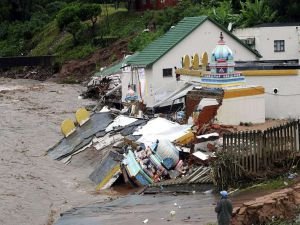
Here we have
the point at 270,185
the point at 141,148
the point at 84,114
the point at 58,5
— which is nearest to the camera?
the point at 270,185

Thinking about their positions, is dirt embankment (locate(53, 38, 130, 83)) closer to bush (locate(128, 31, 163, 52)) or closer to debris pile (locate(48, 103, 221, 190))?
bush (locate(128, 31, 163, 52))

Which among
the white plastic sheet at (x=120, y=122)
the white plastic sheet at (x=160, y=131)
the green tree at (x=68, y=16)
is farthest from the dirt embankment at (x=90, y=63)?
the white plastic sheet at (x=160, y=131)

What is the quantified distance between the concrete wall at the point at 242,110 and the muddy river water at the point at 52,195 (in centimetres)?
630

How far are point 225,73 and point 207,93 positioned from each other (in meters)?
1.28

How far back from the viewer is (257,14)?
5381cm

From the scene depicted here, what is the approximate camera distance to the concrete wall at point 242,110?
27.2 metres

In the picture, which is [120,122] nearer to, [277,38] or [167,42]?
[167,42]

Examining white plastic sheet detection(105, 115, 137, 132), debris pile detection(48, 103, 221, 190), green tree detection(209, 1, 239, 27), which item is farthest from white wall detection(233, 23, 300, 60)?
debris pile detection(48, 103, 221, 190)

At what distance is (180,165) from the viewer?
23.2 meters

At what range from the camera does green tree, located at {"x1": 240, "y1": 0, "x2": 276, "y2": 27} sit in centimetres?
5344

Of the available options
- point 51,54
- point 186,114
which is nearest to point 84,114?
point 186,114

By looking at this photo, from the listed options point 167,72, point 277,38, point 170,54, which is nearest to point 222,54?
point 170,54

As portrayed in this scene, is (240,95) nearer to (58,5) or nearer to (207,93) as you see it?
(207,93)

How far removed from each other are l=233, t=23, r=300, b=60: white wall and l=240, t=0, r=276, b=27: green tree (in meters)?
6.40
